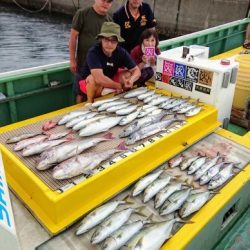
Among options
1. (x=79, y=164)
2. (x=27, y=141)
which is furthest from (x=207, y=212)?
(x=27, y=141)

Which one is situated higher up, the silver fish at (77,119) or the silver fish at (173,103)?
the silver fish at (173,103)

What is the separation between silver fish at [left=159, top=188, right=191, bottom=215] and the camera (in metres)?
2.63

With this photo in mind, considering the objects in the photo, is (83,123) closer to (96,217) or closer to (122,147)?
(122,147)

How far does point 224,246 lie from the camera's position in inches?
119

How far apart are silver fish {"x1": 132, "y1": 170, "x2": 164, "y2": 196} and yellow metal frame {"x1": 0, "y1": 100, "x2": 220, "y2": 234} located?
58 mm

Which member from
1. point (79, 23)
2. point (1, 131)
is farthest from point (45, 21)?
point (1, 131)

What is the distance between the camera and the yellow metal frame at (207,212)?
7.71ft

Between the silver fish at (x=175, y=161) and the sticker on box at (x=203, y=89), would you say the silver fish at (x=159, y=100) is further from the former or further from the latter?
the silver fish at (x=175, y=161)

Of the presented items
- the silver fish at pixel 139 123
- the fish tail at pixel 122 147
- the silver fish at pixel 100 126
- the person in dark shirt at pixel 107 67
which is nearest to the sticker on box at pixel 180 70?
the person in dark shirt at pixel 107 67

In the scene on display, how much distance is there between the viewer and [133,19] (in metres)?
5.20

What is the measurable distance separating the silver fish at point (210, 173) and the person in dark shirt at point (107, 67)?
72.0 inches

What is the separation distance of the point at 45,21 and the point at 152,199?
25.4 metres

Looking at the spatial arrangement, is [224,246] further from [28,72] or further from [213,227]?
[28,72]

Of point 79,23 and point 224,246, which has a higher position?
point 79,23
